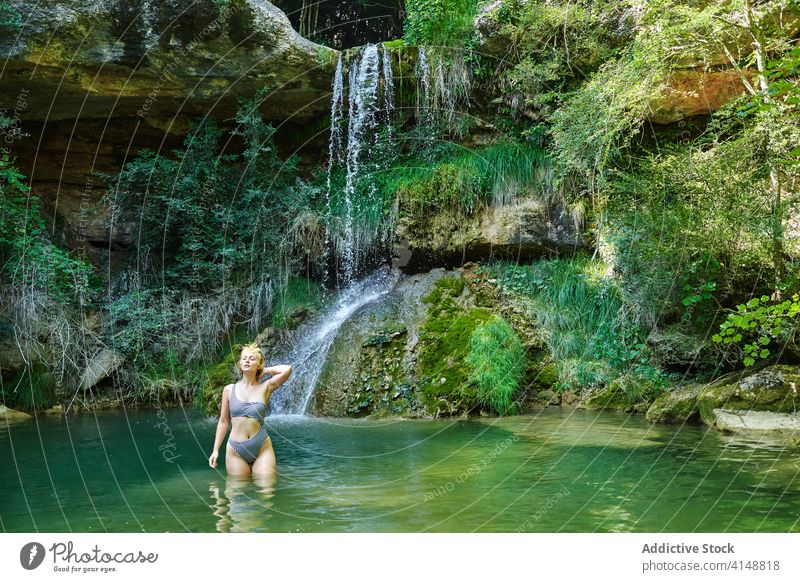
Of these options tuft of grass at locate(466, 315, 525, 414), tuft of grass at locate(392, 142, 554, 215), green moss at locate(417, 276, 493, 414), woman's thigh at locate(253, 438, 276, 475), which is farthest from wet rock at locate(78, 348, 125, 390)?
woman's thigh at locate(253, 438, 276, 475)

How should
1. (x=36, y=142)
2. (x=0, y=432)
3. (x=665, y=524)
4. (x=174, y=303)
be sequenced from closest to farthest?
(x=665, y=524) < (x=0, y=432) < (x=174, y=303) < (x=36, y=142)

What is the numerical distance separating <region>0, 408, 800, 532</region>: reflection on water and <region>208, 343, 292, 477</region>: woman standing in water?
0.55 feet

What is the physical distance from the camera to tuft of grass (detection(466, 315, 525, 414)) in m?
8.55

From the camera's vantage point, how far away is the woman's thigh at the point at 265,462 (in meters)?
5.26

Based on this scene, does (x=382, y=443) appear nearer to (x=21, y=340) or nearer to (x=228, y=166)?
(x=21, y=340)

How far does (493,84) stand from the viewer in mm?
12250

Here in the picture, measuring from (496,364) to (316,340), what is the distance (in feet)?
10.0

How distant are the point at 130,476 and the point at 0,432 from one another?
3.77m

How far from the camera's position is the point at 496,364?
876 cm

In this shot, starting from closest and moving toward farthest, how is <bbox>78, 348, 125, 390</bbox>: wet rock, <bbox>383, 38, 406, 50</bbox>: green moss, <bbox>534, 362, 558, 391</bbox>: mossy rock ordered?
<bbox>534, 362, 558, 391</bbox>: mossy rock, <bbox>78, 348, 125, 390</bbox>: wet rock, <bbox>383, 38, 406, 50</bbox>: green moss

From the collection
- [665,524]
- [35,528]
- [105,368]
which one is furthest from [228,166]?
[665,524]

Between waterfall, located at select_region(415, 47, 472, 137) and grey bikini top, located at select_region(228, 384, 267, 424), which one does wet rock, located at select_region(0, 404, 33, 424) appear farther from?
waterfall, located at select_region(415, 47, 472, 137)

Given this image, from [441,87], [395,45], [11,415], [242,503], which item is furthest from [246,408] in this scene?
[395,45]

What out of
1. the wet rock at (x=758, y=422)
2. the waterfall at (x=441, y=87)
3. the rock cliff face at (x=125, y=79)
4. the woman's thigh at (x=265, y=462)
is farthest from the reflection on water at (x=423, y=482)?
the waterfall at (x=441, y=87)
